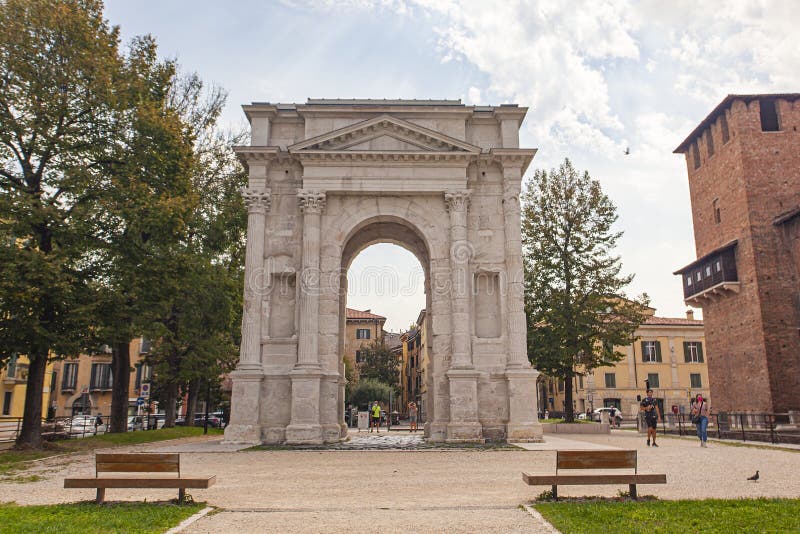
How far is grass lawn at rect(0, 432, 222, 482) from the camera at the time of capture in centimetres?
1584

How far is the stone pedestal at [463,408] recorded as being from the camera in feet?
75.5

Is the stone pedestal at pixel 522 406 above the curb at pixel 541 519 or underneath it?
above

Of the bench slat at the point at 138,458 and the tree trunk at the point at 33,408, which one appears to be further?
the tree trunk at the point at 33,408

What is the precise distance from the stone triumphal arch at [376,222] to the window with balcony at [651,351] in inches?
1641

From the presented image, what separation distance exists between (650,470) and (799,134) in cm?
3315

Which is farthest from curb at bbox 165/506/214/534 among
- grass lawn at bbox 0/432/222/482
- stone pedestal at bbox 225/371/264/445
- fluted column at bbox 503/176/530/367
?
fluted column at bbox 503/176/530/367

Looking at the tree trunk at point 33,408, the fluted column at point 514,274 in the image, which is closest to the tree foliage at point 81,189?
the tree trunk at point 33,408

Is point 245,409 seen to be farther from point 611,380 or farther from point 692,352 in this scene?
point 692,352

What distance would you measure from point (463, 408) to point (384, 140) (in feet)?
37.4

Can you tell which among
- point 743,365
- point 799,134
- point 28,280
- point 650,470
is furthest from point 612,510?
point 799,134

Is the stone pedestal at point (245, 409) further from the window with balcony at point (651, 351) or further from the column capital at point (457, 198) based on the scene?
the window with balcony at point (651, 351)

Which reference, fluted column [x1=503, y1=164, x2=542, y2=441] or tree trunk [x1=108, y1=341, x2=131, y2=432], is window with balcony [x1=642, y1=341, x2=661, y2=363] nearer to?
fluted column [x1=503, y1=164, x2=542, y2=441]

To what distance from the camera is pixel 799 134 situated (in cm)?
3794

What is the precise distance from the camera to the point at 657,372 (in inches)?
2402
